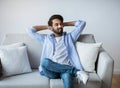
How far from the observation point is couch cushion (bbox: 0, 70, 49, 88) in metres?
2.38

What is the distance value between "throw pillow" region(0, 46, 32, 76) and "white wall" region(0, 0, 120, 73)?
1038 mm

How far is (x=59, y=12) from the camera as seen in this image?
3.63 meters

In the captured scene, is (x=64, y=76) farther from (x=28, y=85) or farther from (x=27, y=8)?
(x=27, y=8)

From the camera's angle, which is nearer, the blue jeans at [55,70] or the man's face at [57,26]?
the blue jeans at [55,70]

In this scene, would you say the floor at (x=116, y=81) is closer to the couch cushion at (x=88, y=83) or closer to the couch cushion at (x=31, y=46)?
the couch cushion at (x=88, y=83)

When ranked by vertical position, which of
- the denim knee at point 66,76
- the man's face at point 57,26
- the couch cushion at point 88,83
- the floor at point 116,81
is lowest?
the floor at point 116,81

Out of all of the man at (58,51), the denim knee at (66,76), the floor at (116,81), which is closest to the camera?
the denim knee at (66,76)

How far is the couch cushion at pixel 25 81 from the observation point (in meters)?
2.38

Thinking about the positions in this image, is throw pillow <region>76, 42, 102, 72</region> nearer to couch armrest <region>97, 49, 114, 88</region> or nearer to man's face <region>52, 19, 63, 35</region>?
couch armrest <region>97, 49, 114, 88</region>

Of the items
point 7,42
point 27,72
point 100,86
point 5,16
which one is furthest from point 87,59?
point 5,16

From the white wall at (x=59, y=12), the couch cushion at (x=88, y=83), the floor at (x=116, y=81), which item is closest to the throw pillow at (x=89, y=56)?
the couch cushion at (x=88, y=83)

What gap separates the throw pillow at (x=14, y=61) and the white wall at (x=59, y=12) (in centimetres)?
104

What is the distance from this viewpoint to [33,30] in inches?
110

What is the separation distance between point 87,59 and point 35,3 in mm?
1456
